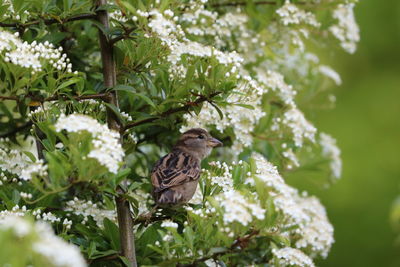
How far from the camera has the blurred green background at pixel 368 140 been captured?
944cm

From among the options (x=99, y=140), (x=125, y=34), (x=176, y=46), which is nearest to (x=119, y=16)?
(x=125, y=34)

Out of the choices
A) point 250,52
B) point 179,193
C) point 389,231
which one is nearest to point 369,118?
point 389,231

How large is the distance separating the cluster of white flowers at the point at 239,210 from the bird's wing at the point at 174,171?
1050 mm

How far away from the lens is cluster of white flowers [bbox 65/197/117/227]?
169 inches

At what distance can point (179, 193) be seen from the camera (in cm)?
434

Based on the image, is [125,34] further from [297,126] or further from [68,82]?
[297,126]

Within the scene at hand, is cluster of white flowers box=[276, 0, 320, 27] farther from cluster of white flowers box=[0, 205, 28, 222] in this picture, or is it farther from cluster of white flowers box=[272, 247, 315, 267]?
cluster of white flowers box=[0, 205, 28, 222]

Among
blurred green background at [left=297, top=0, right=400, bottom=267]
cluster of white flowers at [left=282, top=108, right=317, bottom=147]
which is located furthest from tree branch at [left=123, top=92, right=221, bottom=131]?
blurred green background at [left=297, top=0, right=400, bottom=267]

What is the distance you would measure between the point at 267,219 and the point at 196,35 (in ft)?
6.84

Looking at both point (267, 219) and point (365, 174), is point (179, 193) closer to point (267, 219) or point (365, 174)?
point (267, 219)

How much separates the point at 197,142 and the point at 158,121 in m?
0.59

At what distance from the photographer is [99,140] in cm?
347

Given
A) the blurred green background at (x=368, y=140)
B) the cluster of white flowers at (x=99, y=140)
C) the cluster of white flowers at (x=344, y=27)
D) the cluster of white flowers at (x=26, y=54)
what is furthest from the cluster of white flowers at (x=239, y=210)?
the blurred green background at (x=368, y=140)

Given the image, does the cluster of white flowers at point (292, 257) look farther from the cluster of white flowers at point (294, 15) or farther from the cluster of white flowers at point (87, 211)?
the cluster of white flowers at point (294, 15)
